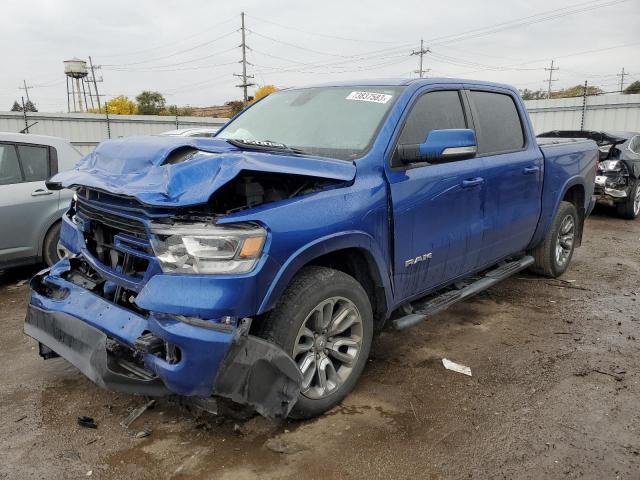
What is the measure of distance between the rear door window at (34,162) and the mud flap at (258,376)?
14.6ft

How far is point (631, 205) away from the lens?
9.93 metres

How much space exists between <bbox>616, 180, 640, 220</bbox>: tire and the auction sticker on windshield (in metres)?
8.11

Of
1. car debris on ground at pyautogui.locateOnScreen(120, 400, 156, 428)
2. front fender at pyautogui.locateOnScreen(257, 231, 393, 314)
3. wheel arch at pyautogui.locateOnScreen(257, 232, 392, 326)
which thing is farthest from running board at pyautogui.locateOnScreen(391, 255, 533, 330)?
car debris on ground at pyautogui.locateOnScreen(120, 400, 156, 428)

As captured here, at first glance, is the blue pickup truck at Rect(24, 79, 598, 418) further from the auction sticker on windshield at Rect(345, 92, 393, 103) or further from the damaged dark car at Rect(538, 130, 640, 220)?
the damaged dark car at Rect(538, 130, 640, 220)

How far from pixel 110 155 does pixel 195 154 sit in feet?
1.98

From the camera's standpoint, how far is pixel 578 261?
6914mm

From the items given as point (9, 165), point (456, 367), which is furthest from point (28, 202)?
point (456, 367)

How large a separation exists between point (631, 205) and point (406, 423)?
351 inches

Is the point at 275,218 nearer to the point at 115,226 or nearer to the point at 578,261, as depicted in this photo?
the point at 115,226

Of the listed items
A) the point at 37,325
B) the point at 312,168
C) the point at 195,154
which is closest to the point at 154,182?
the point at 195,154

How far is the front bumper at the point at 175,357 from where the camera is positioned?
2.42 m

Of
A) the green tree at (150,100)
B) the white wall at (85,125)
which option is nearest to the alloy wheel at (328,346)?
the white wall at (85,125)

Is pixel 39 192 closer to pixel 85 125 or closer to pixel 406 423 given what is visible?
pixel 406 423

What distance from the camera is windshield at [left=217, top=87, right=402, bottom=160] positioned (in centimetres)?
345
